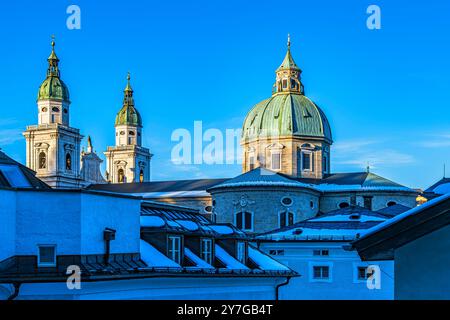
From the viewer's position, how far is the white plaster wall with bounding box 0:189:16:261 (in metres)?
18.4

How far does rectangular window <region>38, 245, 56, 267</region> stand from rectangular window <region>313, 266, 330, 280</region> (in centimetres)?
2802

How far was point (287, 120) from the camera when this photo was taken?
82625 millimetres

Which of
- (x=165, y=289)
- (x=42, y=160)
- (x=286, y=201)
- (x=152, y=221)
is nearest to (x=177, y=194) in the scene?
(x=286, y=201)

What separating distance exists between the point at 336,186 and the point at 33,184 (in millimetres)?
57073

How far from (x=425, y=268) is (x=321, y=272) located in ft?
125

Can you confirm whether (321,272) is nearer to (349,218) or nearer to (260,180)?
(349,218)

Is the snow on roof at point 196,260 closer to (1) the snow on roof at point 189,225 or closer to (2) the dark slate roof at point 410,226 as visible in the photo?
(1) the snow on roof at point 189,225

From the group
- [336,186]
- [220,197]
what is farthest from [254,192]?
[336,186]

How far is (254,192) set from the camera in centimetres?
Answer: 6988

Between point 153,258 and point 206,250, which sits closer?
point 153,258

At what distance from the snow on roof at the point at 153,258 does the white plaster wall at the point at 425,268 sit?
1441 centimetres

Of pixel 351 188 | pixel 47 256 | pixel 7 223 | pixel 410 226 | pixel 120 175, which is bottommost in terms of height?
pixel 351 188
